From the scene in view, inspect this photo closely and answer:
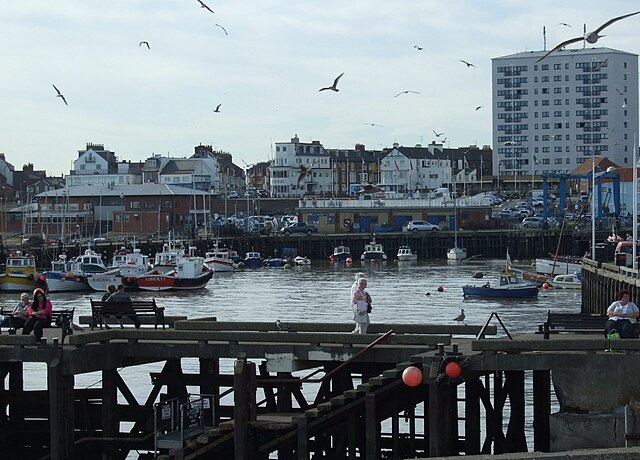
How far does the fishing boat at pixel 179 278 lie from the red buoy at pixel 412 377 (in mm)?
73690

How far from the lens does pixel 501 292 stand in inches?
3285

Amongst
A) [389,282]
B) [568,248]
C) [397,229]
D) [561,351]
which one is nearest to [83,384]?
[561,351]

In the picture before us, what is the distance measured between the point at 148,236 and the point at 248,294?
5084 centimetres

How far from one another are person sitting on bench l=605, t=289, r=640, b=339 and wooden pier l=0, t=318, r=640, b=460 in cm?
61

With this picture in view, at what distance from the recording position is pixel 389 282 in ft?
326

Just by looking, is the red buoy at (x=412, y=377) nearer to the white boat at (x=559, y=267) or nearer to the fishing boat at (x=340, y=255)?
the white boat at (x=559, y=267)

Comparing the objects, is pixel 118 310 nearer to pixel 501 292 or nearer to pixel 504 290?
pixel 501 292

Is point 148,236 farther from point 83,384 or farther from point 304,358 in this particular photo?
point 304,358

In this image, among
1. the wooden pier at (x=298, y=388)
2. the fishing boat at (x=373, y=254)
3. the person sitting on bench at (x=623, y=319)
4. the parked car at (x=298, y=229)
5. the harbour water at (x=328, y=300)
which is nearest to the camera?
the wooden pier at (x=298, y=388)

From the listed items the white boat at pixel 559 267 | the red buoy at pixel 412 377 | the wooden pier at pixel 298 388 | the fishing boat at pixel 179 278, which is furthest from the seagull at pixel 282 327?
the white boat at pixel 559 267

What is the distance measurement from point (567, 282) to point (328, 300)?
20.5 m

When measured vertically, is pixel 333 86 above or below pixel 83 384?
above

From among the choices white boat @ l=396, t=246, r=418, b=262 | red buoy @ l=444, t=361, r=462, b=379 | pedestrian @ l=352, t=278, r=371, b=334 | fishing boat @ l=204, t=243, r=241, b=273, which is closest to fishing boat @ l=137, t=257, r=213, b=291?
fishing boat @ l=204, t=243, r=241, b=273

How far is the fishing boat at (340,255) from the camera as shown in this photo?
441 ft
